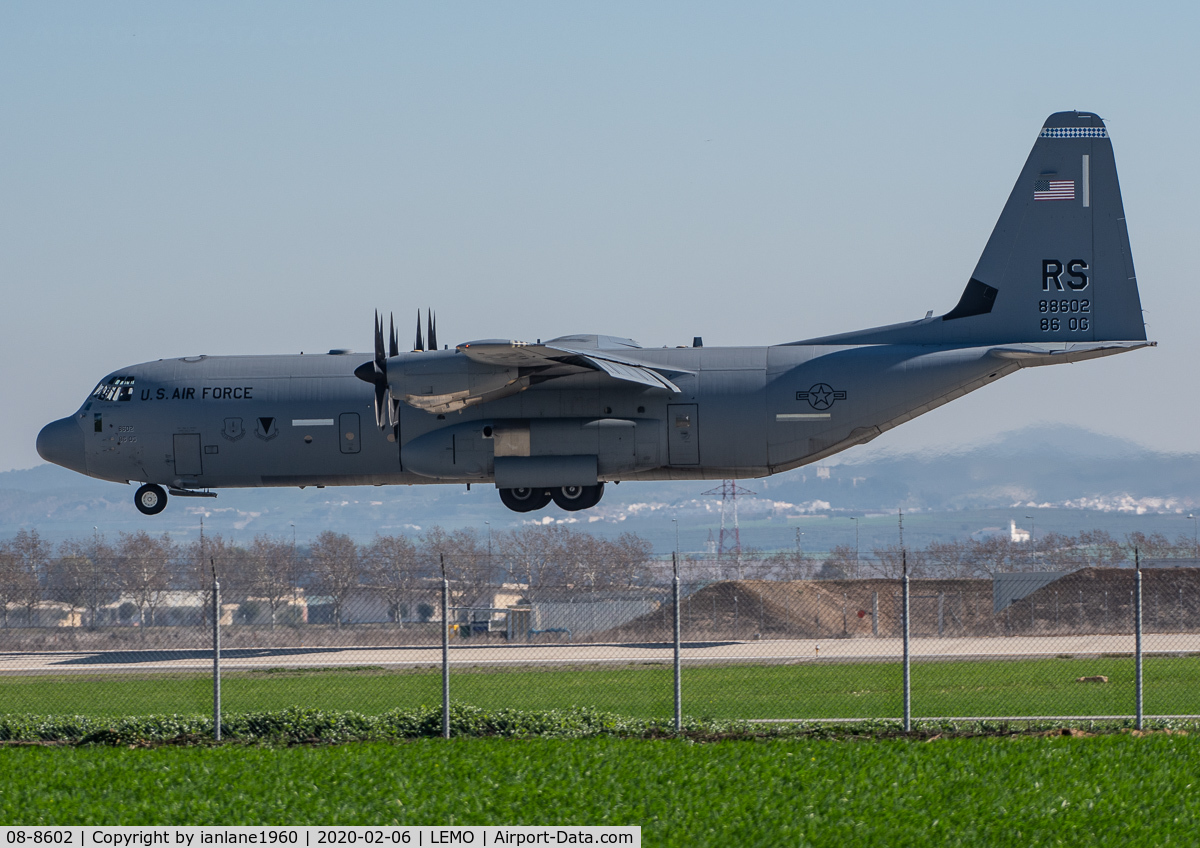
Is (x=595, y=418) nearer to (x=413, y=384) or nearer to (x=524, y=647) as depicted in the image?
(x=413, y=384)

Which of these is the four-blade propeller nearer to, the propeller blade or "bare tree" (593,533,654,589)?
the propeller blade

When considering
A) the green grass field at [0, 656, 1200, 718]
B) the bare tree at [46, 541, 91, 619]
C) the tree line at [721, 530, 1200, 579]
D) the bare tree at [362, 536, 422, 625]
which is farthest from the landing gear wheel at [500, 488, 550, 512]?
the bare tree at [46, 541, 91, 619]

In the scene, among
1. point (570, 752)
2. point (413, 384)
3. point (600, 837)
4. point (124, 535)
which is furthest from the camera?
point (124, 535)

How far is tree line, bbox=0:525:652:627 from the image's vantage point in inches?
1431

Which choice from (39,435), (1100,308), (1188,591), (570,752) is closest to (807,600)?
(1188,591)

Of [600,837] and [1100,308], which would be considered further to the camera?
[1100,308]

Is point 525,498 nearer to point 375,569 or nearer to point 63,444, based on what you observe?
point 63,444

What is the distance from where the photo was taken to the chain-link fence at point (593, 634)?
25094 mm

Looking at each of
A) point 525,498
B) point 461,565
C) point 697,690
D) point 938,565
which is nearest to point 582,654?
point 525,498

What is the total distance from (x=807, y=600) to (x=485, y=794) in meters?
35.2

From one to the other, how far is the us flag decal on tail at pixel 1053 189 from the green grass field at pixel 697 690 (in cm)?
1170

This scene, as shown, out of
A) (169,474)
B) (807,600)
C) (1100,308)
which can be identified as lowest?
(807,600)

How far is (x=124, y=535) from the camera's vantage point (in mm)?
56531

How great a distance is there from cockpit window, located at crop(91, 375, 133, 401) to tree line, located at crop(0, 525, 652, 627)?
4.71 meters
